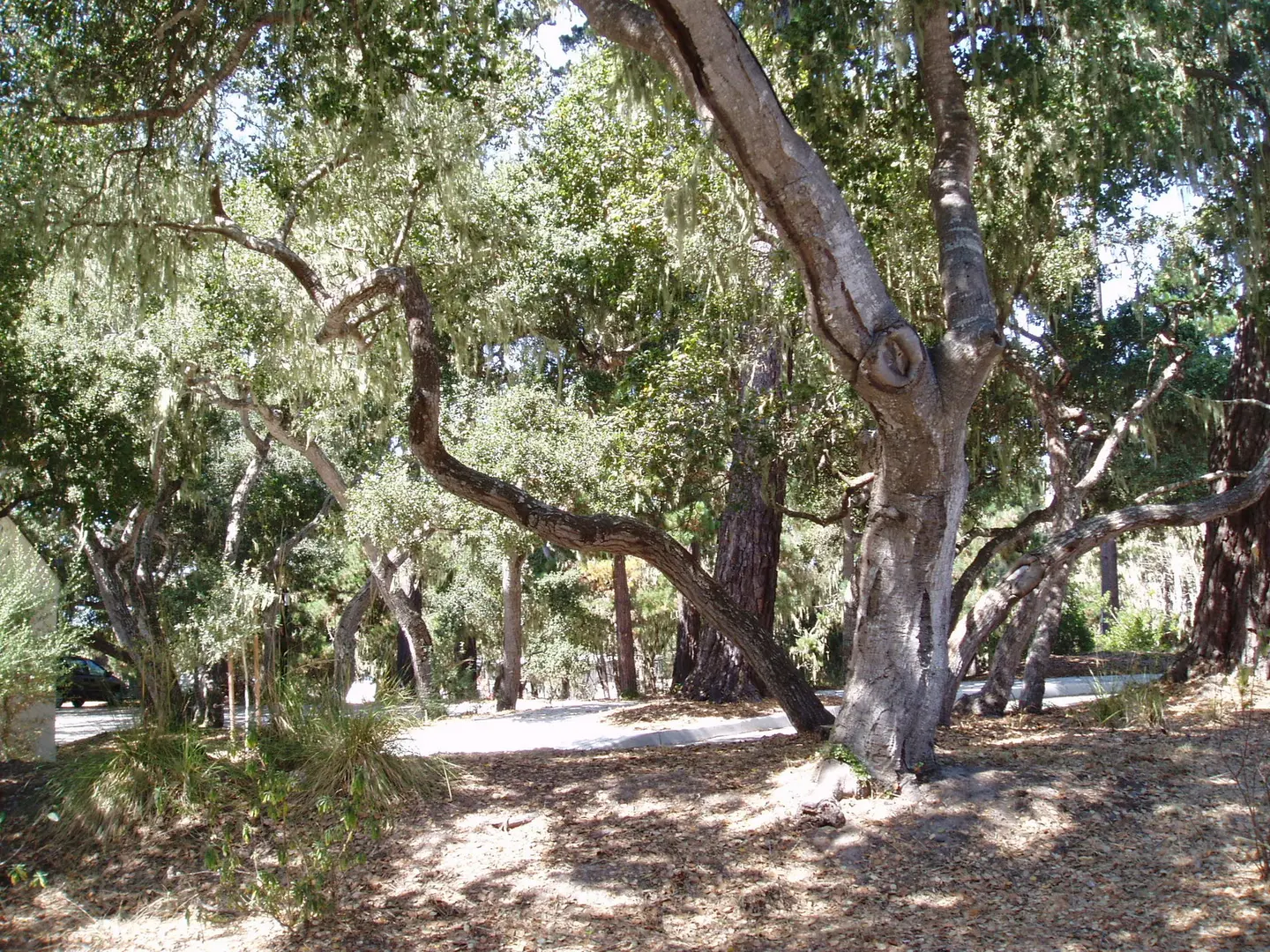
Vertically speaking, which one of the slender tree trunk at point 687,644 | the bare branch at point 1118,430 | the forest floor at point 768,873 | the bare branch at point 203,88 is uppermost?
the bare branch at point 203,88

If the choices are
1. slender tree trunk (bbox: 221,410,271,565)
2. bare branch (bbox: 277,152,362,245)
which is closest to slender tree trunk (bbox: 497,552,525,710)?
slender tree trunk (bbox: 221,410,271,565)

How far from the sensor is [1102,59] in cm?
798

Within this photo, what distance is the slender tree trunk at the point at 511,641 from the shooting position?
15.8 meters

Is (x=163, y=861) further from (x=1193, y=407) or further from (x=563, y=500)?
(x=1193, y=407)

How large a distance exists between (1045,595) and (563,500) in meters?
5.53

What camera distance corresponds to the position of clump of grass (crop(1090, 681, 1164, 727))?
7207 mm

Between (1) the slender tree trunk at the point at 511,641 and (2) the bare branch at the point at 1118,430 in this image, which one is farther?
(1) the slender tree trunk at the point at 511,641

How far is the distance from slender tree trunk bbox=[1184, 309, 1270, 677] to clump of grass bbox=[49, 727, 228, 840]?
870cm

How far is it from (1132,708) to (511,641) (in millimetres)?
10485

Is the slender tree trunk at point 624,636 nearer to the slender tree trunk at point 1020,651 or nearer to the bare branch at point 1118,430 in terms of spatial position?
the slender tree trunk at point 1020,651

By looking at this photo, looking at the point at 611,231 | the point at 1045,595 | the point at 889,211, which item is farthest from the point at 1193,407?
the point at 611,231

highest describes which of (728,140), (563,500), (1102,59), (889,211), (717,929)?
(1102,59)

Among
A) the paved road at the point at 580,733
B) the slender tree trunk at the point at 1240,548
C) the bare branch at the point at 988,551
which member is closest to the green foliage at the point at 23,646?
the paved road at the point at 580,733

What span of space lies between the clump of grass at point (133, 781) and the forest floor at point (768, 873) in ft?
0.59
